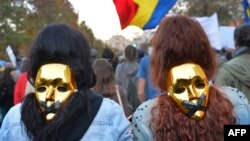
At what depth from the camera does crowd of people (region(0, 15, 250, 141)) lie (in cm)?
299

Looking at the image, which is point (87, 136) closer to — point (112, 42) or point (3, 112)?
point (3, 112)

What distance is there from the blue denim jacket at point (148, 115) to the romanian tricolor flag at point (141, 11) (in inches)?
88.1

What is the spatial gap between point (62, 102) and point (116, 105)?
0.96ft

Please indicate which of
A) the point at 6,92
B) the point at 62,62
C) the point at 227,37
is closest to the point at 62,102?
the point at 62,62

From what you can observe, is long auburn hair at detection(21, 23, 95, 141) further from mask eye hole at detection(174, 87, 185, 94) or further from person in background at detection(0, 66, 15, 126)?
person in background at detection(0, 66, 15, 126)

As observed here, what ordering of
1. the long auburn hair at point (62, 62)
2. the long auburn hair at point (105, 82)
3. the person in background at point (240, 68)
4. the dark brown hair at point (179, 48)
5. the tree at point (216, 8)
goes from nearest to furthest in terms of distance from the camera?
the long auburn hair at point (62, 62) → the dark brown hair at point (179, 48) → the person in background at point (240, 68) → the long auburn hair at point (105, 82) → the tree at point (216, 8)

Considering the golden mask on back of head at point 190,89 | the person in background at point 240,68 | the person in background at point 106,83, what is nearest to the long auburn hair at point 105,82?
the person in background at point 106,83

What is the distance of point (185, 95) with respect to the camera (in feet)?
10.1

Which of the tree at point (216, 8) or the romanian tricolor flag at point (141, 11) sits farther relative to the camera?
the tree at point (216, 8)

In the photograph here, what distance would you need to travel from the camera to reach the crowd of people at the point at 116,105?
9.81 feet

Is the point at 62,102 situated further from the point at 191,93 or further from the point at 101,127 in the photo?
the point at 191,93

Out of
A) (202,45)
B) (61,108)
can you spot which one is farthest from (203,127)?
A: (61,108)

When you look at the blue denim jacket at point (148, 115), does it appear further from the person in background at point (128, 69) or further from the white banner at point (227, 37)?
the white banner at point (227, 37)

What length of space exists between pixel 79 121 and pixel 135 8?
2.72 metres
